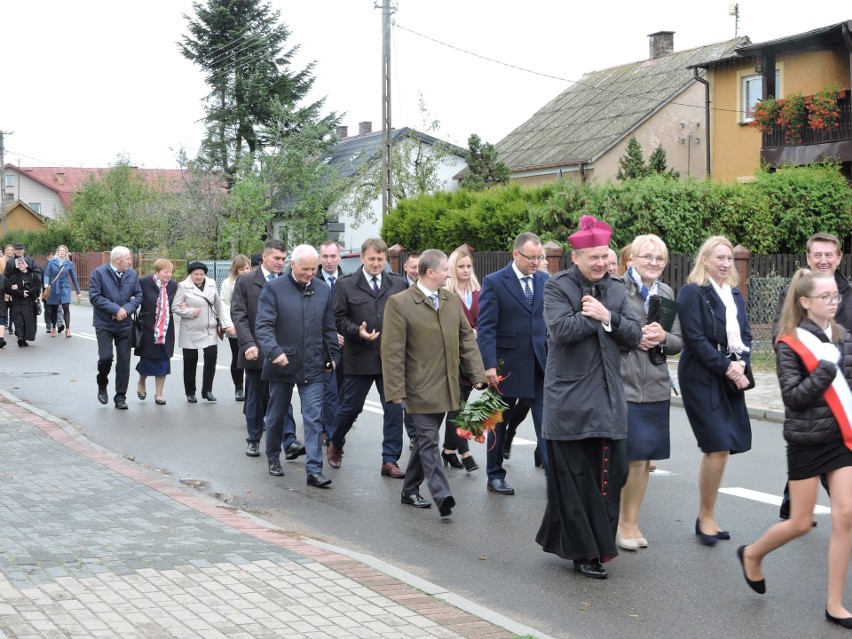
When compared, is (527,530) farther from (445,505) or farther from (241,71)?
(241,71)

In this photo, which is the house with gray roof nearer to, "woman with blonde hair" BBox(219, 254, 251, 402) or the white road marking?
"woman with blonde hair" BBox(219, 254, 251, 402)

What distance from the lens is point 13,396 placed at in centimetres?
1392

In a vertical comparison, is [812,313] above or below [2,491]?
above

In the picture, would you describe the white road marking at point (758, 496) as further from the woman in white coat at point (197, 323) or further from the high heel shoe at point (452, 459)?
the woman in white coat at point (197, 323)

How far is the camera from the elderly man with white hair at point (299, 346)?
9.07 meters

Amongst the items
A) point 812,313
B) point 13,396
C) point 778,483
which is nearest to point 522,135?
point 13,396

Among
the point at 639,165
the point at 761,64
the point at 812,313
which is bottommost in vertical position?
the point at 812,313

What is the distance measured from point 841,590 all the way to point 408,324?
11.6 ft

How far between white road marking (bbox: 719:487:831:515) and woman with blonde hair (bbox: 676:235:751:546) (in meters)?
1.26

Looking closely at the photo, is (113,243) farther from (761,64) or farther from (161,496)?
(161,496)

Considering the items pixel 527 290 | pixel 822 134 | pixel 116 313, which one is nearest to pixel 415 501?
pixel 527 290

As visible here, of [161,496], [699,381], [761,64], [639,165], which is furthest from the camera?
[639,165]

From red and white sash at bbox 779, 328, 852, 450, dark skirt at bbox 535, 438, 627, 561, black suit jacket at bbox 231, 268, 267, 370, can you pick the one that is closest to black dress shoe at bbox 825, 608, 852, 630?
red and white sash at bbox 779, 328, 852, 450

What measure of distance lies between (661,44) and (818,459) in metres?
43.5
